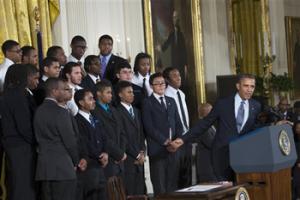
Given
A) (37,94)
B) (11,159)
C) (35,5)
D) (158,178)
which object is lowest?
(158,178)

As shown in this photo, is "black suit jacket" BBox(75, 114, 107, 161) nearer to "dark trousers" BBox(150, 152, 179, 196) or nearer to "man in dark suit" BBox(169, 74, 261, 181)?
"man in dark suit" BBox(169, 74, 261, 181)

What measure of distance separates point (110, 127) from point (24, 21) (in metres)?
3.20

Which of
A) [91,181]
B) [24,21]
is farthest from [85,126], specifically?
[24,21]

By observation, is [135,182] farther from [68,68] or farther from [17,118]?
[17,118]

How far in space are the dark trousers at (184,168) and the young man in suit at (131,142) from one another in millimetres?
674

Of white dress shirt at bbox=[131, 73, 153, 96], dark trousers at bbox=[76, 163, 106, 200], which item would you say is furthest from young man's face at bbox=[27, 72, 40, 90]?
white dress shirt at bbox=[131, 73, 153, 96]

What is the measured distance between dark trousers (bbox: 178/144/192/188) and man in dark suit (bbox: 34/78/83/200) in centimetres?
247

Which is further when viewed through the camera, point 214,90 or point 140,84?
point 214,90

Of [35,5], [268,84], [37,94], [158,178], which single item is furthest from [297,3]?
[37,94]

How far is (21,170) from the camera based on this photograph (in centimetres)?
738

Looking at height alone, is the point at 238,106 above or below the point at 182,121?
above

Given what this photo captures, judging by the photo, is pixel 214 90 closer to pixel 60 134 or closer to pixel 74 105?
pixel 74 105

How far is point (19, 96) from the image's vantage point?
731 cm

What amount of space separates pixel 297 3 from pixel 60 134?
1403cm
